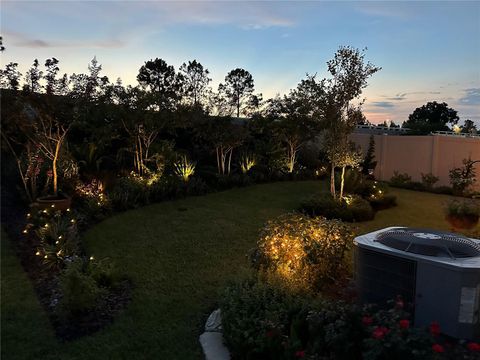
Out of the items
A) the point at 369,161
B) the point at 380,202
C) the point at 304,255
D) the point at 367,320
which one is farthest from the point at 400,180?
the point at 367,320

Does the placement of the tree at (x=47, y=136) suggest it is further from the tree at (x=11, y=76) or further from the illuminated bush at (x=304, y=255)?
the illuminated bush at (x=304, y=255)

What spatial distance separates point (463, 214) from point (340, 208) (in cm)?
266

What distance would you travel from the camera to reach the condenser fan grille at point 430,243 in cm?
306

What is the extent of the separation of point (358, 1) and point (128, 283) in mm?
5905

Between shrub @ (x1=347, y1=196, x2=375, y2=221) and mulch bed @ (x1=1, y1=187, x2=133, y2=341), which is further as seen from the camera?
shrub @ (x1=347, y1=196, x2=375, y2=221)

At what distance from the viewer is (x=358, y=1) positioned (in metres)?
6.38

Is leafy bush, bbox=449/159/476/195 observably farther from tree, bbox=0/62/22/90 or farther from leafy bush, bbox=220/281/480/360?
tree, bbox=0/62/22/90

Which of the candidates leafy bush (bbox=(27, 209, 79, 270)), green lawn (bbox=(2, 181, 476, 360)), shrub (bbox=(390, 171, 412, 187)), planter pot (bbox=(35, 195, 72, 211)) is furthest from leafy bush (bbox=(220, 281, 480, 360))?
shrub (bbox=(390, 171, 412, 187))

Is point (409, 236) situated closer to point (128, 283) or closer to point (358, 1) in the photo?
point (128, 283)

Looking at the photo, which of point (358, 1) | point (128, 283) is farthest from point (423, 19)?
point (128, 283)

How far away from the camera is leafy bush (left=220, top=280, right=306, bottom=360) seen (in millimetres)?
2879

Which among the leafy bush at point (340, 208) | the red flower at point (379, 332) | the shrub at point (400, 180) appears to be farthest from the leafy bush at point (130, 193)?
the shrub at point (400, 180)

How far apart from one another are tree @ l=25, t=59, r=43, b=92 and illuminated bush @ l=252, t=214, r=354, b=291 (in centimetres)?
666

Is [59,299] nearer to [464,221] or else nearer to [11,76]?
[11,76]
